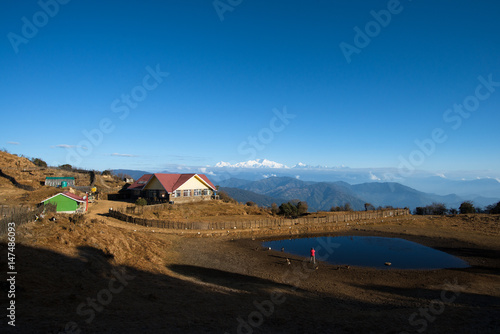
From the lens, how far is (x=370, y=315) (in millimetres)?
12648

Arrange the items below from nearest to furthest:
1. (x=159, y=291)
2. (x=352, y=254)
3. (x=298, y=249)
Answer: (x=159, y=291)
(x=352, y=254)
(x=298, y=249)

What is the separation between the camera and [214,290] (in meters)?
16.3

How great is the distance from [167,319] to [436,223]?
172 ft

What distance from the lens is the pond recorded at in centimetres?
2691

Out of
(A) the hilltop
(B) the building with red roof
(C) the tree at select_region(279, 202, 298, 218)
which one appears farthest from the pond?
(A) the hilltop

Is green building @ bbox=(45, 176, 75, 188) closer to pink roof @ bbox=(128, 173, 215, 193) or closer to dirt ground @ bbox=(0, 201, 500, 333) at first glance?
pink roof @ bbox=(128, 173, 215, 193)

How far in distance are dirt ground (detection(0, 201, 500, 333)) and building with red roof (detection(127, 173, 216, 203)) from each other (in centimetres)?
2260

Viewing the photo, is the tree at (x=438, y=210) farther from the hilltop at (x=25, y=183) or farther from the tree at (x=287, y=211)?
the hilltop at (x=25, y=183)

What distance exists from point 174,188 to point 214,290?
1492 inches

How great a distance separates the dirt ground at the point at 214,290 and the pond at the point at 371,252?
2.09 meters

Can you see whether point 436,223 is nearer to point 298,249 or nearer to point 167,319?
point 298,249

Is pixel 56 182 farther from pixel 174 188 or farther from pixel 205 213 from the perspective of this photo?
pixel 205 213

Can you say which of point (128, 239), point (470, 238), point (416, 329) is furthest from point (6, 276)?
point (470, 238)

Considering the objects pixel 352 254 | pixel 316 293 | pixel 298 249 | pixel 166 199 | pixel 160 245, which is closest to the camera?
pixel 316 293
